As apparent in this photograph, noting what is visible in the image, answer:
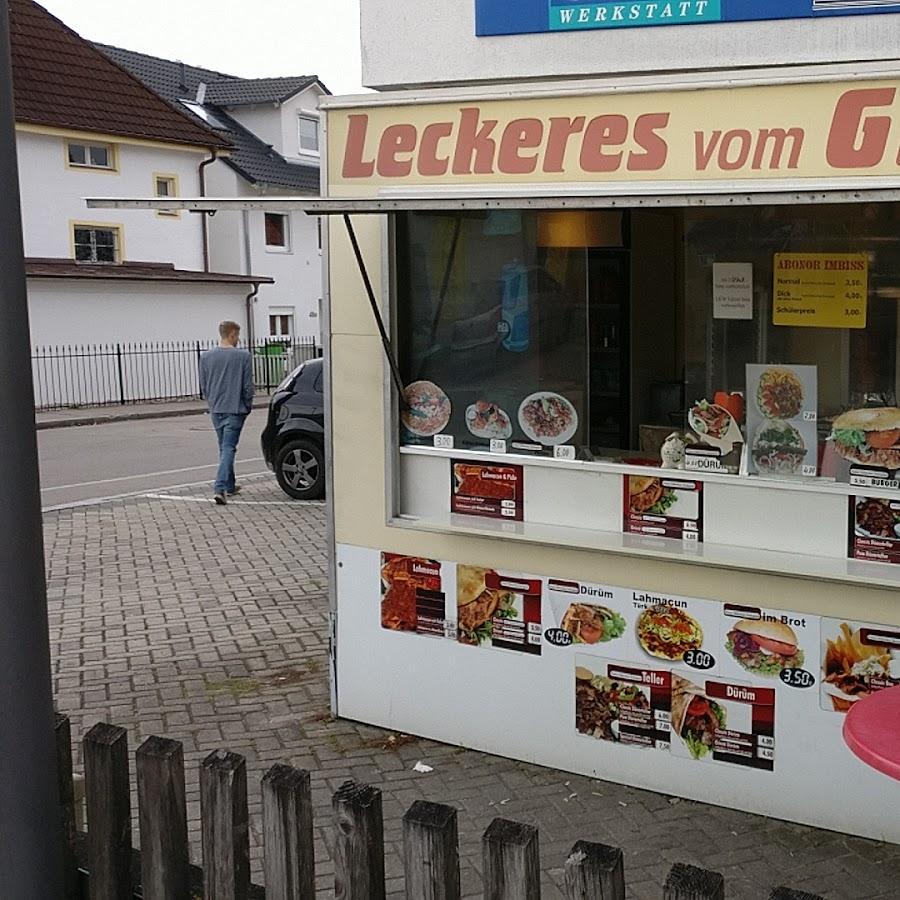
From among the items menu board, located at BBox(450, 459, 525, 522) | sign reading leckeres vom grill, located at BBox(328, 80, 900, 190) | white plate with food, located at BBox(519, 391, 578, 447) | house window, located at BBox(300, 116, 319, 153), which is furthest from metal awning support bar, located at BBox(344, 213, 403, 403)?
house window, located at BBox(300, 116, 319, 153)

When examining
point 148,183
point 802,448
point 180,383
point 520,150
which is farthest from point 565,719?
point 148,183

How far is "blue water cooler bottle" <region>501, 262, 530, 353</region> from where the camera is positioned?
5430mm

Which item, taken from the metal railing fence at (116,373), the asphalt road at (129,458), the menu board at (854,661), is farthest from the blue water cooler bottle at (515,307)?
the metal railing fence at (116,373)

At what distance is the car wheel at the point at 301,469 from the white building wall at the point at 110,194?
18.3 metres

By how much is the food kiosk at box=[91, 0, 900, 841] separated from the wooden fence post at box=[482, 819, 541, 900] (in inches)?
95.4

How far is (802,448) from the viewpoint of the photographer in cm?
483

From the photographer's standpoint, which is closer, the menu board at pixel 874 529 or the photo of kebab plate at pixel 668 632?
the menu board at pixel 874 529

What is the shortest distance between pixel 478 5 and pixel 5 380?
3.30 metres

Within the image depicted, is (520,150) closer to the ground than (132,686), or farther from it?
farther from it

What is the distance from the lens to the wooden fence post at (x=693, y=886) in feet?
6.98

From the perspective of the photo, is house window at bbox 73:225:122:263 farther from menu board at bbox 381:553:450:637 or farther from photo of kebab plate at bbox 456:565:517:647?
photo of kebab plate at bbox 456:565:517:647

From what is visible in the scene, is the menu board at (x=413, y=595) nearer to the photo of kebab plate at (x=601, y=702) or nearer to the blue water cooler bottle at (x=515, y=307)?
the photo of kebab plate at (x=601, y=702)

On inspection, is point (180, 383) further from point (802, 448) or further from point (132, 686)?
point (802, 448)

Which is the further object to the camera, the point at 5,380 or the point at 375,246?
the point at 375,246
